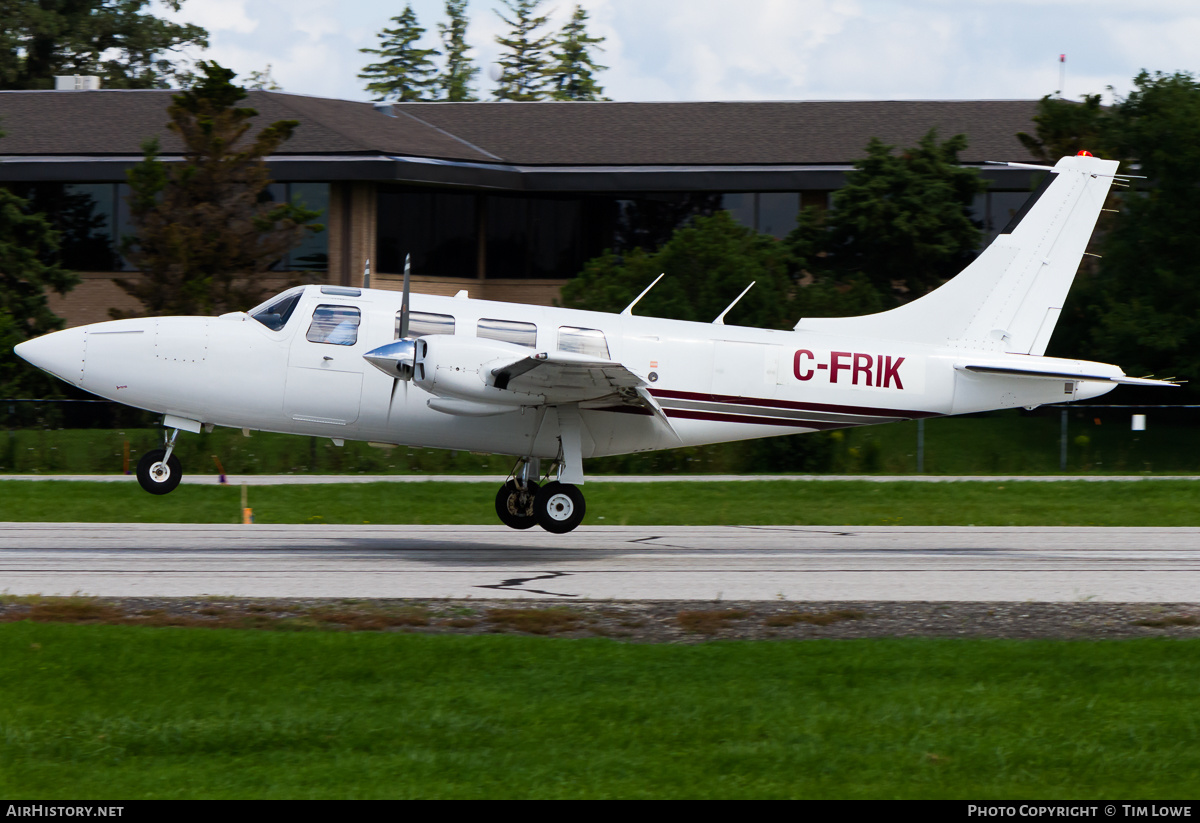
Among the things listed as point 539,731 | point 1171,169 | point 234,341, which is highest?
point 1171,169

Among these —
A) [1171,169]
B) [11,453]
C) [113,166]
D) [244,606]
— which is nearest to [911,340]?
[244,606]

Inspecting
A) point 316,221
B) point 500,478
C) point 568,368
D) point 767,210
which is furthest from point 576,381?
point 767,210

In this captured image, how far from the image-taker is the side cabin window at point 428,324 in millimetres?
16219

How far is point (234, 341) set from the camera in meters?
16.3

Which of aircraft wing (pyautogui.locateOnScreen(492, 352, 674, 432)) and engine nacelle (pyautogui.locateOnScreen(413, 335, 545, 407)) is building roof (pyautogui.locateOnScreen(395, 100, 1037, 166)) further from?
engine nacelle (pyautogui.locateOnScreen(413, 335, 545, 407))

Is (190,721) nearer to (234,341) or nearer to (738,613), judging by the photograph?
(738,613)

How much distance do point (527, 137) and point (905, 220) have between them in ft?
45.7

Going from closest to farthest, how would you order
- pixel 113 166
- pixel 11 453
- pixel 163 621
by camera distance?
pixel 163 621 → pixel 11 453 → pixel 113 166

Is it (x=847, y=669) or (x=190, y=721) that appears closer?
(x=190, y=721)

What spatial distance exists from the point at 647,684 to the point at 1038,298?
11693 millimetres

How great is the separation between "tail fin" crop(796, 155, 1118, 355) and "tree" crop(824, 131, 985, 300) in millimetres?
18446

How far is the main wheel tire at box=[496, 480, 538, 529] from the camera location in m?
18.1

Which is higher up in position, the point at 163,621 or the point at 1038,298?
the point at 1038,298

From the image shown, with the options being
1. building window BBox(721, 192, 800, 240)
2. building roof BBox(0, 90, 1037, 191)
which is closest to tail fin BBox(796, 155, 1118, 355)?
building roof BBox(0, 90, 1037, 191)
